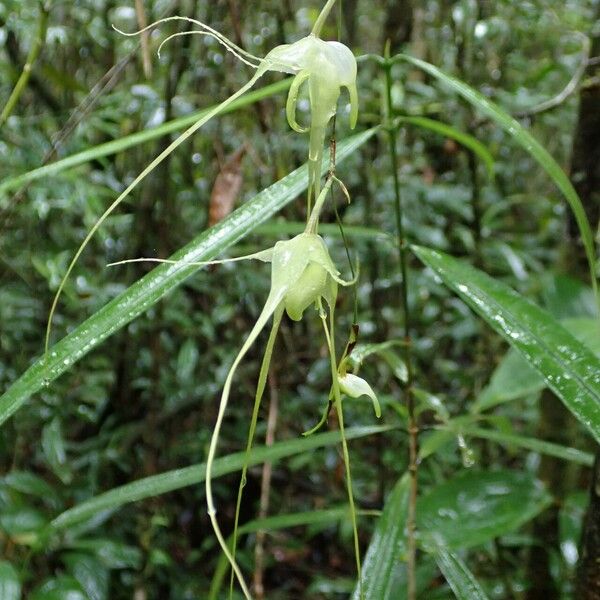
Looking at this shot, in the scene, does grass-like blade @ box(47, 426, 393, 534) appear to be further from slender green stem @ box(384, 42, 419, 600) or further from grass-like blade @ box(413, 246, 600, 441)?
grass-like blade @ box(413, 246, 600, 441)

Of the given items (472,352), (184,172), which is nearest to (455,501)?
(184,172)

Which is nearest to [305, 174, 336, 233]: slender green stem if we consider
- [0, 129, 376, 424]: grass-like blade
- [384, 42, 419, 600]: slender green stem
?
[0, 129, 376, 424]: grass-like blade

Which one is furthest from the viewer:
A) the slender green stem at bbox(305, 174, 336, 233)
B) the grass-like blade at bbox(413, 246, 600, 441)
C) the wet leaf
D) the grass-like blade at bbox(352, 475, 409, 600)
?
the wet leaf

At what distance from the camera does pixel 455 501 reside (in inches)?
31.2

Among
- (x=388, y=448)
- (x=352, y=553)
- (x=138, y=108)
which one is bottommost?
(x=352, y=553)

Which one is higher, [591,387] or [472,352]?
[591,387]

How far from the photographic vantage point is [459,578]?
0.59 meters

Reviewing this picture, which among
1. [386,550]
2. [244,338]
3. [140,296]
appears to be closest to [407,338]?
[386,550]

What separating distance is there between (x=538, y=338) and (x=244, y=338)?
0.82m

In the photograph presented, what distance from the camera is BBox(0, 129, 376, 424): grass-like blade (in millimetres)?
441

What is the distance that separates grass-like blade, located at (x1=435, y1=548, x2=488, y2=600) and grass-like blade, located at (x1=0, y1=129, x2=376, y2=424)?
33 centimetres

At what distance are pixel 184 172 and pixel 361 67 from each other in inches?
19.3

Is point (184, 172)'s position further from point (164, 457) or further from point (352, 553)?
point (352, 553)

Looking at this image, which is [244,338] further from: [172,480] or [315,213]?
[315,213]
